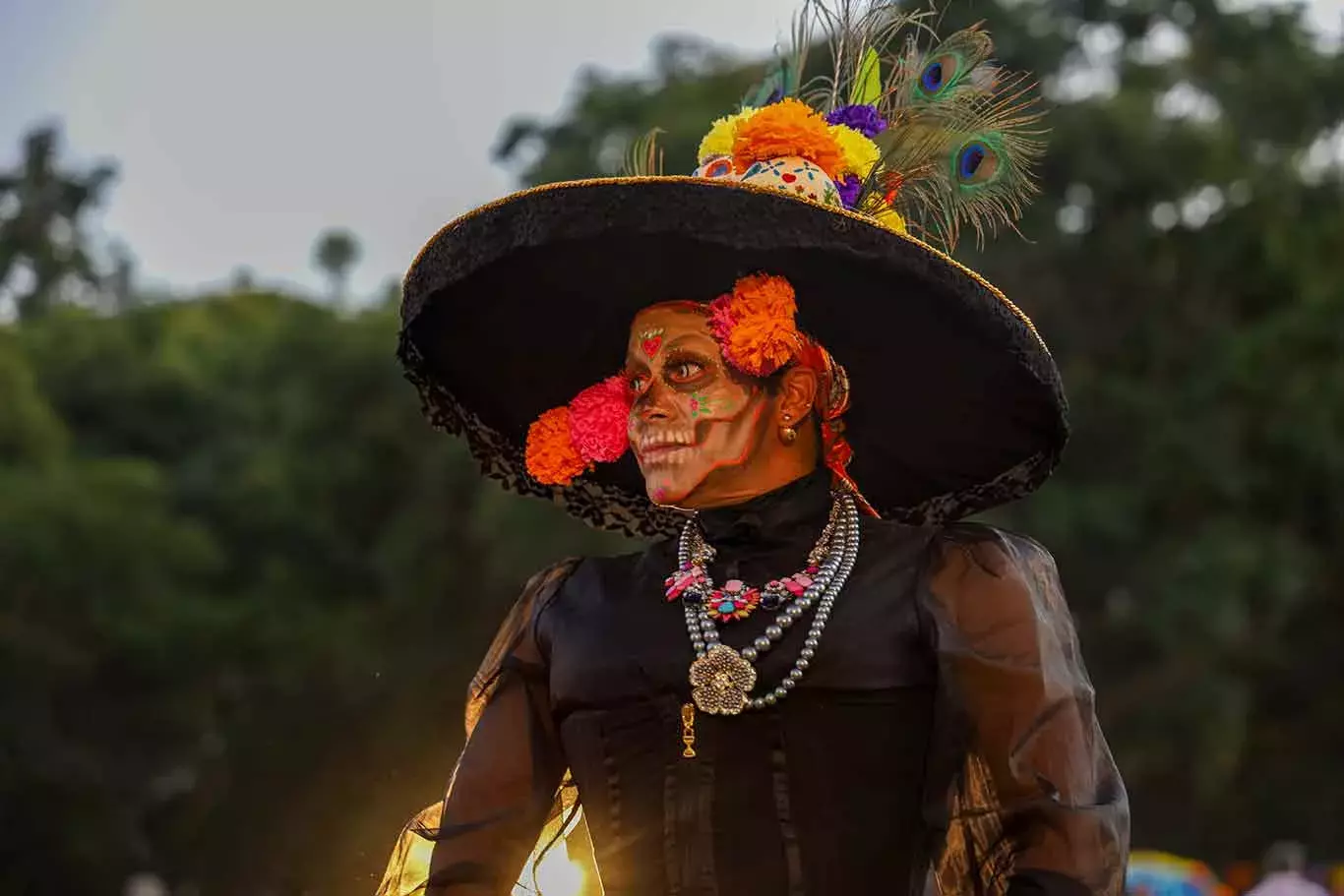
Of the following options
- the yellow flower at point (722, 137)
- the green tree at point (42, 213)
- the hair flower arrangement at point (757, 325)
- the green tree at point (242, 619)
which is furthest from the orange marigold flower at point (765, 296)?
the green tree at point (42, 213)

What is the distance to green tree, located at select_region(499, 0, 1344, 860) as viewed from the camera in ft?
58.1

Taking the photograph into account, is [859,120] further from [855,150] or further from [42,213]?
[42,213]

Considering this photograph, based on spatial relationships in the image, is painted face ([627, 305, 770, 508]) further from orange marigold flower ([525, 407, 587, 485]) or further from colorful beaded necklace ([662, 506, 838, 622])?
orange marigold flower ([525, 407, 587, 485])

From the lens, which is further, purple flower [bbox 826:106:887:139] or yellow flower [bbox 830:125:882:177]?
purple flower [bbox 826:106:887:139]

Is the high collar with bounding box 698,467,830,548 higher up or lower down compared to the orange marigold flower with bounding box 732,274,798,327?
lower down

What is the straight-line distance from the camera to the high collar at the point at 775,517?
132 inches

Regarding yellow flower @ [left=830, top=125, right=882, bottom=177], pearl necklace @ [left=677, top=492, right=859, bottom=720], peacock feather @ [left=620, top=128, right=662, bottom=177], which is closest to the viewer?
pearl necklace @ [left=677, top=492, right=859, bottom=720]

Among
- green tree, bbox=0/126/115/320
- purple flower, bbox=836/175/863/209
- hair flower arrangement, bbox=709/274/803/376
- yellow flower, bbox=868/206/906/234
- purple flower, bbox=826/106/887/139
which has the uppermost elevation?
green tree, bbox=0/126/115/320

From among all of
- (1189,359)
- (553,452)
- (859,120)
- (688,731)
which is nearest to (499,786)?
(688,731)

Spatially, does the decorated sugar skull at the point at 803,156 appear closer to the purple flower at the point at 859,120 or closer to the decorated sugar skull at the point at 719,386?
the purple flower at the point at 859,120

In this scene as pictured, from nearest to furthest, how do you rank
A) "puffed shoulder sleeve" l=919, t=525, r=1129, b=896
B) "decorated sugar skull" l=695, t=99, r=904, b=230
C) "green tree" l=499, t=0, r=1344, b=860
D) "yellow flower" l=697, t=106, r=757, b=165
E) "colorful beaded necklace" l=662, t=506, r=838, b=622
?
"puffed shoulder sleeve" l=919, t=525, r=1129, b=896 < "colorful beaded necklace" l=662, t=506, r=838, b=622 < "decorated sugar skull" l=695, t=99, r=904, b=230 < "yellow flower" l=697, t=106, r=757, b=165 < "green tree" l=499, t=0, r=1344, b=860

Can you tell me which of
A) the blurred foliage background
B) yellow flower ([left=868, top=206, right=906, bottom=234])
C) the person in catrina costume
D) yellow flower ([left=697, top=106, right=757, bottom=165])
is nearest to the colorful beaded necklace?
the person in catrina costume

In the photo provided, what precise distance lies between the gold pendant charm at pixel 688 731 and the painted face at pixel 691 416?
384mm

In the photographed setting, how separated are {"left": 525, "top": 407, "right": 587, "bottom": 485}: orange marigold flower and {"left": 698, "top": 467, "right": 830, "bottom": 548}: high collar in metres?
0.37
